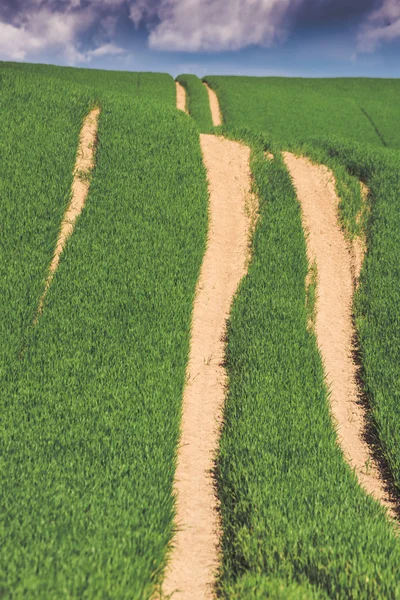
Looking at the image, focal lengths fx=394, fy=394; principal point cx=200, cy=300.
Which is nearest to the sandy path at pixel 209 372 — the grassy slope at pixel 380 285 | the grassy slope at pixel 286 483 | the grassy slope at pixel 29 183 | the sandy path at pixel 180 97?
the grassy slope at pixel 286 483

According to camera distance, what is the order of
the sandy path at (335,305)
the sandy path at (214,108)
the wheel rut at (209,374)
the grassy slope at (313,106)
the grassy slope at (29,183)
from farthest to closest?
the sandy path at (214,108) → the grassy slope at (313,106) → the grassy slope at (29,183) → the sandy path at (335,305) → the wheel rut at (209,374)

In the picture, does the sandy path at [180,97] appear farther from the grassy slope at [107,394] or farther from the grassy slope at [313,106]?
the grassy slope at [107,394]

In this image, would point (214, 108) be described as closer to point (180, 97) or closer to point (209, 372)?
point (180, 97)

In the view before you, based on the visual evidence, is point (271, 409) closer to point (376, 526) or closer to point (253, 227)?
point (376, 526)

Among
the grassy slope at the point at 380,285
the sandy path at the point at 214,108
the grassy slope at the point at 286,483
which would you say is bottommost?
the grassy slope at the point at 286,483

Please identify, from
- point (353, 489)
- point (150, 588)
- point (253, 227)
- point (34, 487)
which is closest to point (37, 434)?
point (34, 487)

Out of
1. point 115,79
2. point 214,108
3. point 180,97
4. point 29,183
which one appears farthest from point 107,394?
point 115,79
